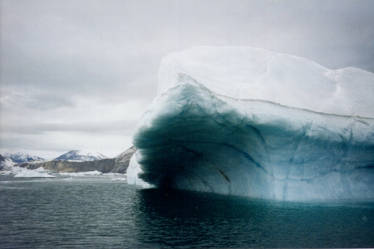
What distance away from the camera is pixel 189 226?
31.0 ft

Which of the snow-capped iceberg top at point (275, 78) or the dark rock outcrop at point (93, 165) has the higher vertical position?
the snow-capped iceberg top at point (275, 78)

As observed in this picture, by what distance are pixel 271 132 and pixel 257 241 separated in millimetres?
7551

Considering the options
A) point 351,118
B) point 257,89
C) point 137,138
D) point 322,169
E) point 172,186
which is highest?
point 257,89

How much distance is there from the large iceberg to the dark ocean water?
232cm

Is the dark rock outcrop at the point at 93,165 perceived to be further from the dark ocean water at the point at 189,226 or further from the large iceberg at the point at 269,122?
the dark ocean water at the point at 189,226

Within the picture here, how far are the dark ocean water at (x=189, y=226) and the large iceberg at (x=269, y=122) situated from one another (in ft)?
7.62

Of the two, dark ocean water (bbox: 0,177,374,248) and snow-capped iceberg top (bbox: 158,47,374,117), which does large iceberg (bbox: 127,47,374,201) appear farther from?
dark ocean water (bbox: 0,177,374,248)

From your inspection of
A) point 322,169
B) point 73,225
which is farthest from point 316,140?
point 73,225

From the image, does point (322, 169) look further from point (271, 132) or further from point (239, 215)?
point (239, 215)

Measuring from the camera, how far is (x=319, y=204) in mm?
13922

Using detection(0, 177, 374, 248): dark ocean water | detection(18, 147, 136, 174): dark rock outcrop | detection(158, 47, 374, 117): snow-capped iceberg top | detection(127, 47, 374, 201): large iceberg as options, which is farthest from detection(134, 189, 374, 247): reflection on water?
detection(18, 147, 136, 174): dark rock outcrop

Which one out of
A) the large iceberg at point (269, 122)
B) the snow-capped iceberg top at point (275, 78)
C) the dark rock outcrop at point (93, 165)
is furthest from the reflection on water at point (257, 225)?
the dark rock outcrop at point (93, 165)

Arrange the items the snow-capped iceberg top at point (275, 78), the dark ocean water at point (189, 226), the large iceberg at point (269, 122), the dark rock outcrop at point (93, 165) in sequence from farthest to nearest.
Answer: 1. the dark rock outcrop at point (93, 165)
2. the snow-capped iceberg top at point (275, 78)
3. the large iceberg at point (269, 122)
4. the dark ocean water at point (189, 226)

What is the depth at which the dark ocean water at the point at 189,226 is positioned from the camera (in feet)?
25.4
